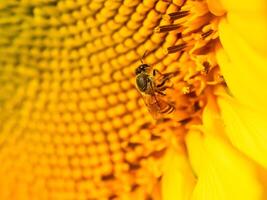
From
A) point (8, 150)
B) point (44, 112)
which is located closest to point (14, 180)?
point (8, 150)

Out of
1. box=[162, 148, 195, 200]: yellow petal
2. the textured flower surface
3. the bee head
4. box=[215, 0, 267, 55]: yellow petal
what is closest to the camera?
box=[215, 0, 267, 55]: yellow petal

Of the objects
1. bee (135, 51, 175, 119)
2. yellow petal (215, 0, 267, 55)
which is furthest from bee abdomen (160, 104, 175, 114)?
yellow petal (215, 0, 267, 55)

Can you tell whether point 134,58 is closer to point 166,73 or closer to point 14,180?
point 166,73

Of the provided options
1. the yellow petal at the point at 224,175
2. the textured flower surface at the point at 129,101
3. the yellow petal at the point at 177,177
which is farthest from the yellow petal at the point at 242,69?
the yellow petal at the point at 177,177

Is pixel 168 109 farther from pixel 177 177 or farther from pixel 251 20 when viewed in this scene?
pixel 251 20

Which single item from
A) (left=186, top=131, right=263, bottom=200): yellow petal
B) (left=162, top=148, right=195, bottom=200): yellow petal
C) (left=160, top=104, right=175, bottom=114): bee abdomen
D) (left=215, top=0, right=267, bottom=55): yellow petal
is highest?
(left=160, top=104, right=175, bottom=114): bee abdomen

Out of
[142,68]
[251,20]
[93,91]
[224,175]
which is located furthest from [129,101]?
[251,20]

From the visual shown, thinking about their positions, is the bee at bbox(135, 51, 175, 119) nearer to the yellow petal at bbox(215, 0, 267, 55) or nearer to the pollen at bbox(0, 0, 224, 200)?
the pollen at bbox(0, 0, 224, 200)
